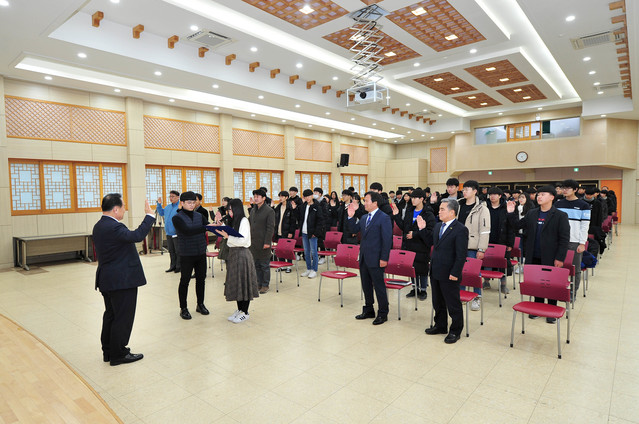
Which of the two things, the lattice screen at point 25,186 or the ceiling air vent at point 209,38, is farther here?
the lattice screen at point 25,186

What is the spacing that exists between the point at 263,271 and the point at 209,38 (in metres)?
4.53

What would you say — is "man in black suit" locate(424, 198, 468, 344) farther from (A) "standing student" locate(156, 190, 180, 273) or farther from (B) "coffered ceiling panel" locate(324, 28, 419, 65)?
(A) "standing student" locate(156, 190, 180, 273)

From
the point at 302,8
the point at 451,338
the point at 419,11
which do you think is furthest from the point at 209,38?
the point at 451,338

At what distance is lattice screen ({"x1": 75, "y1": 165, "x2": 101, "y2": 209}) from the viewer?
948 cm

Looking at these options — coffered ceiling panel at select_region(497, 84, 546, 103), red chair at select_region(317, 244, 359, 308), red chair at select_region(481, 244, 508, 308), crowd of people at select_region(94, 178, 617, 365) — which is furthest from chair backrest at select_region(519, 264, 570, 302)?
coffered ceiling panel at select_region(497, 84, 546, 103)

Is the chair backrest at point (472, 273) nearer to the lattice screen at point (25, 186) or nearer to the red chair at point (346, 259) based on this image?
the red chair at point (346, 259)

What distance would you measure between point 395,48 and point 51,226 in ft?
30.0

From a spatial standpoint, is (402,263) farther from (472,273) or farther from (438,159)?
(438,159)

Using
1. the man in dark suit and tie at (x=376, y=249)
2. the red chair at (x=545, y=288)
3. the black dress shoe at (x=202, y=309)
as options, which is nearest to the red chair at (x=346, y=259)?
the man in dark suit and tie at (x=376, y=249)

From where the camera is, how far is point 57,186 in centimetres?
914

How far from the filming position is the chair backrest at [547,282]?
3.65 metres

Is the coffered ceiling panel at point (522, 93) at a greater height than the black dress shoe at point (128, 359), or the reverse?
the coffered ceiling panel at point (522, 93)

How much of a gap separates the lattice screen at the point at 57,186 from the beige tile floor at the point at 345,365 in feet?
13.9

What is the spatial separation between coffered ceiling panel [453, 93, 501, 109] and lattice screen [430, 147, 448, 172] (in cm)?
459
